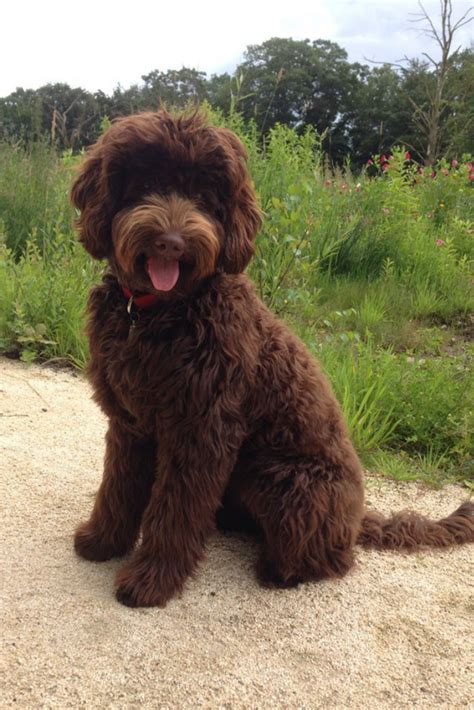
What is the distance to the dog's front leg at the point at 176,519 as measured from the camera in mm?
2359

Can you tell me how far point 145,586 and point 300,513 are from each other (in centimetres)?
67

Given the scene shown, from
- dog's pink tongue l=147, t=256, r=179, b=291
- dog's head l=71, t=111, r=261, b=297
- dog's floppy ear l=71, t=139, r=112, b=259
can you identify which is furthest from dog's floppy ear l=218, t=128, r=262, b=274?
dog's floppy ear l=71, t=139, r=112, b=259

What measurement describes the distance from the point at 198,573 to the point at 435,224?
727 centimetres

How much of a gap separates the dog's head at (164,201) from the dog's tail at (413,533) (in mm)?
1509

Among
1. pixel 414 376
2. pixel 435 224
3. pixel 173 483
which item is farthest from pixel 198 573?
pixel 435 224

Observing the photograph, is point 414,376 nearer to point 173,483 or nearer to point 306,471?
point 306,471

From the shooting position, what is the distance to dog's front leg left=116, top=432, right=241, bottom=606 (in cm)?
236

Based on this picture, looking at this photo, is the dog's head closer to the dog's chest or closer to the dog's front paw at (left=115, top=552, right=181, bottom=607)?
the dog's chest

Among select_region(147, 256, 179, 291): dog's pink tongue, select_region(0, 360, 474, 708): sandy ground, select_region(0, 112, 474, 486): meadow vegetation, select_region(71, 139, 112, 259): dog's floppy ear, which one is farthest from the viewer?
select_region(0, 112, 474, 486): meadow vegetation

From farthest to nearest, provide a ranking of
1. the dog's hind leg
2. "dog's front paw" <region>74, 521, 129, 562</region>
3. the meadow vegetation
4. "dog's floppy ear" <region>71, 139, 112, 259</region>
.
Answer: the meadow vegetation, "dog's front paw" <region>74, 521, 129, 562</region>, the dog's hind leg, "dog's floppy ear" <region>71, 139, 112, 259</region>

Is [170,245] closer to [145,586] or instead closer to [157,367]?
[157,367]

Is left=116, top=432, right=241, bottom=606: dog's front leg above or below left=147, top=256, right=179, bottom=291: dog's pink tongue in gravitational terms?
below

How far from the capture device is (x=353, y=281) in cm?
714

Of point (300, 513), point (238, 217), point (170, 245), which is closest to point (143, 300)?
point (170, 245)
